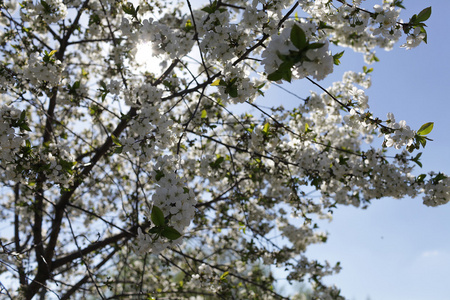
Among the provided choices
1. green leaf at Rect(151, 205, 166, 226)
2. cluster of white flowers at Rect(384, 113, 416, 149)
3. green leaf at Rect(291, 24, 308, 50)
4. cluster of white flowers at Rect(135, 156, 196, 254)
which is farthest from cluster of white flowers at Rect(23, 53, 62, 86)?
cluster of white flowers at Rect(384, 113, 416, 149)

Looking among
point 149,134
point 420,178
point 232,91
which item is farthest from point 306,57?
point 420,178

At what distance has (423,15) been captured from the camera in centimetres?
245

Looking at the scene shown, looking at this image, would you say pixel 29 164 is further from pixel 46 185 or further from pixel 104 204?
pixel 104 204

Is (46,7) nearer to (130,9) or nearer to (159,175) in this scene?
(130,9)

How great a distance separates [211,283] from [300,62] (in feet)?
9.18

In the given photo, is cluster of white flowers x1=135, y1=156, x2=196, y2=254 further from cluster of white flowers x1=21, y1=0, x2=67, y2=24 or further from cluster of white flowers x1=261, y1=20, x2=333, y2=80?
cluster of white flowers x1=21, y1=0, x2=67, y2=24

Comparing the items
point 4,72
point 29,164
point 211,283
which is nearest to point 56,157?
point 29,164

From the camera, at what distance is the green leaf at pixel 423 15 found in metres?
2.40

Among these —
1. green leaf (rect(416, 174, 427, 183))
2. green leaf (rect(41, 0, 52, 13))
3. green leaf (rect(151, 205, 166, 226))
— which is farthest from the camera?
green leaf (rect(416, 174, 427, 183))

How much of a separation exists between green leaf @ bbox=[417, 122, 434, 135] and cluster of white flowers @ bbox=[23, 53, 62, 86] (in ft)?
11.2

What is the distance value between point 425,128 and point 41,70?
359 cm

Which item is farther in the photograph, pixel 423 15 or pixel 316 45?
pixel 423 15

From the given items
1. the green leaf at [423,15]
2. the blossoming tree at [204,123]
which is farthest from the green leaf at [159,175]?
the green leaf at [423,15]

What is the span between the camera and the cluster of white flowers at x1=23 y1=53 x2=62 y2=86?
10.4 ft
